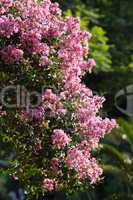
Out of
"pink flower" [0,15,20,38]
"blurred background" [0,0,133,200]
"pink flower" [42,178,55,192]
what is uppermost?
"blurred background" [0,0,133,200]

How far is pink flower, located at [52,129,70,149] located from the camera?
24.7 ft

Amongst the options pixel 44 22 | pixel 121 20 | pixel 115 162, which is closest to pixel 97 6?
pixel 121 20

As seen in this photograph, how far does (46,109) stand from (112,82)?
11.7m

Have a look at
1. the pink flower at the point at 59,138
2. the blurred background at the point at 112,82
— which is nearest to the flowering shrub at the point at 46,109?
the pink flower at the point at 59,138

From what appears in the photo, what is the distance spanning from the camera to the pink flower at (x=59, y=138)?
754cm

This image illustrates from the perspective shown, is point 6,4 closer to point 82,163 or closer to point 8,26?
point 8,26

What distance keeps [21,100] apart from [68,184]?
1075mm

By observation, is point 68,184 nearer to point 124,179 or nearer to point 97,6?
point 124,179

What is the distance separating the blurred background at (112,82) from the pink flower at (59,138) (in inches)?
150

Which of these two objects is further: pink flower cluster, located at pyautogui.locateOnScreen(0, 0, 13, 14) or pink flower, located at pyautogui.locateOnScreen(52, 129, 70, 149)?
pink flower cluster, located at pyautogui.locateOnScreen(0, 0, 13, 14)

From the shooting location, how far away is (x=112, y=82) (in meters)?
19.4

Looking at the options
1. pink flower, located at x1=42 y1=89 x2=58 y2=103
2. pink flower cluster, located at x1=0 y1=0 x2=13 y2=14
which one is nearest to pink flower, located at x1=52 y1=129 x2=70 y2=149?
pink flower, located at x1=42 y1=89 x2=58 y2=103

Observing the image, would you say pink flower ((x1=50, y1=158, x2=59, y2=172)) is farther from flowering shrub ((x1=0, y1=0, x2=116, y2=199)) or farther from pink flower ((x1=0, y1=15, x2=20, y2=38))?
pink flower ((x1=0, y1=15, x2=20, y2=38))

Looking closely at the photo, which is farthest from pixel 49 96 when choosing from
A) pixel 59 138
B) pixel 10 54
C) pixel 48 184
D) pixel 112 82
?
pixel 112 82
